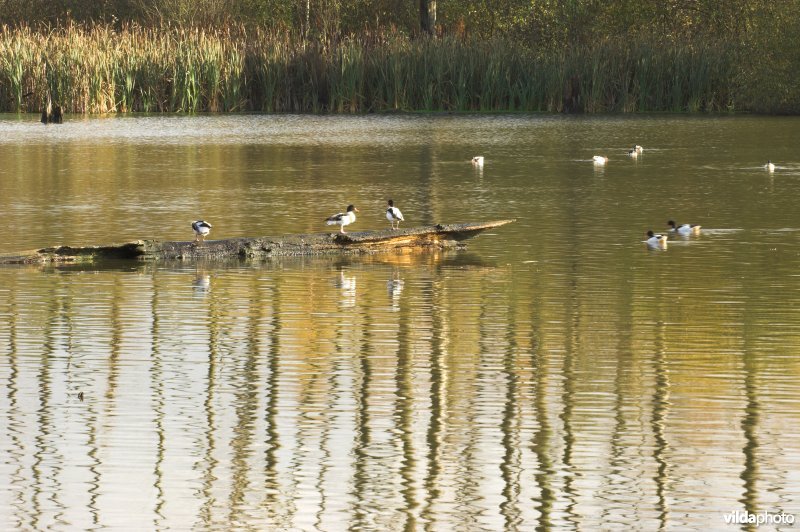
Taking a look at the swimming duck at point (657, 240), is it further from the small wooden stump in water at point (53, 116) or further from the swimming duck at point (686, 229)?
the small wooden stump in water at point (53, 116)

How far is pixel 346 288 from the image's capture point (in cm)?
1512

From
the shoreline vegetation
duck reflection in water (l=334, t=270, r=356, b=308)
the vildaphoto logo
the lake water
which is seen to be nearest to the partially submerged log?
the lake water

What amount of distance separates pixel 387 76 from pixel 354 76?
40.4 inches

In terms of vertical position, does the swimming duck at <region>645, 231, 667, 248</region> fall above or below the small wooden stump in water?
below

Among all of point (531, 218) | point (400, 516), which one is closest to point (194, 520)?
point (400, 516)

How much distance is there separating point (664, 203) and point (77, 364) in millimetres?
13865

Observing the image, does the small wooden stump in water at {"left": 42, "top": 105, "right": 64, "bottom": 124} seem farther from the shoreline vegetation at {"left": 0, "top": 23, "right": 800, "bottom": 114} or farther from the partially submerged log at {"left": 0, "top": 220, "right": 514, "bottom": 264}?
the partially submerged log at {"left": 0, "top": 220, "right": 514, "bottom": 264}

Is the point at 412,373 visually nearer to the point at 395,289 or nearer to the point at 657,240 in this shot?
the point at 395,289

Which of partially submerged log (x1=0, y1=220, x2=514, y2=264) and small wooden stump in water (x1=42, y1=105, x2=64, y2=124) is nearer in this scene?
partially submerged log (x1=0, y1=220, x2=514, y2=264)

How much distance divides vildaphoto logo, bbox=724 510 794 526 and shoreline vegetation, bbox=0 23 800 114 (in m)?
42.0

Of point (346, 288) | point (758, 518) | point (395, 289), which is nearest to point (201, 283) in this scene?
point (346, 288)

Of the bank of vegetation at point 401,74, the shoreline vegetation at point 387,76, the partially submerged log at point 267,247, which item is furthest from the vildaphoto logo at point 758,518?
the shoreline vegetation at point 387,76

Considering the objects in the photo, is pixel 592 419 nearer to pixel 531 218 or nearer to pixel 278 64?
pixel 531 218

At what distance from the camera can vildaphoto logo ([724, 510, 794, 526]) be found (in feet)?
24.5
